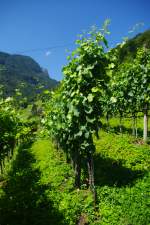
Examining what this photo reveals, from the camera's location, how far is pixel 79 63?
15656 mm

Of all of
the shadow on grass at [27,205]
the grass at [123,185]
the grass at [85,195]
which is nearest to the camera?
the grass at [123,185]

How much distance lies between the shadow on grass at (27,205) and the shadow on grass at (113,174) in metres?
3.35

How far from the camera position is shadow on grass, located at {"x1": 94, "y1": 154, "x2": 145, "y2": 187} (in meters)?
17.8

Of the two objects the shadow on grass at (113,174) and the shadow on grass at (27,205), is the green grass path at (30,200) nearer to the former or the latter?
the shadow on grass at (27,205)

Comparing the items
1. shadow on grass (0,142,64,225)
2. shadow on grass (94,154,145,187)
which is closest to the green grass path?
shadow on grass (0,142,64,225)

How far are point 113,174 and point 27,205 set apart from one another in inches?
213

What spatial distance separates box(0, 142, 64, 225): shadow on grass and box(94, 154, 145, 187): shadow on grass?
3.35 metres

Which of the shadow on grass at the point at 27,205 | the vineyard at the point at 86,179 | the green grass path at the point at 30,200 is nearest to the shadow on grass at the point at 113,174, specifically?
the vineyard at the point at 86,179

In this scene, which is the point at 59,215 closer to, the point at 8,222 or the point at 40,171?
the point at 8,222

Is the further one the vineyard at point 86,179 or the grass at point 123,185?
the vineyard at point 86,179

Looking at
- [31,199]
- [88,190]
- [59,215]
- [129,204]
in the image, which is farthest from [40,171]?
[129,204]

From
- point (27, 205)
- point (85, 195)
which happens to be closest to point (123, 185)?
point (85, 195)

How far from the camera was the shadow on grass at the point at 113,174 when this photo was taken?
699 inches

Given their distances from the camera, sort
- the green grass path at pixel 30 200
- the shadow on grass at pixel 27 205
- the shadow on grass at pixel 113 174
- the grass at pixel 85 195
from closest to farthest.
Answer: the grass at pixel 85 195
the shadow on grass at pixel 27 205
the green grass path at pixel 30 200
the shadow on grass at pixel 113 174
